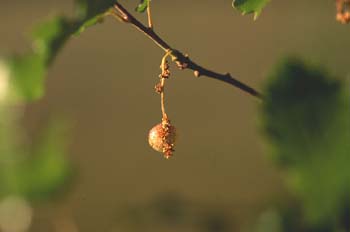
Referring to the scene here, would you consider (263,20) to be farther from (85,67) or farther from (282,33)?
(85,67)

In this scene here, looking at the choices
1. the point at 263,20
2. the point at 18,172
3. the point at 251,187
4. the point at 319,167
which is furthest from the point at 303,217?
the point at 263,20

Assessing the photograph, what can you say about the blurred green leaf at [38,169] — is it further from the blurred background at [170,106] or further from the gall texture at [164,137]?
the gall texture at [164,137]

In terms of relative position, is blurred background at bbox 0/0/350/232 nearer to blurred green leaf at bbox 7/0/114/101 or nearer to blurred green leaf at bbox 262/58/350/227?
blurred green leaf at bbox 262/58/350/227

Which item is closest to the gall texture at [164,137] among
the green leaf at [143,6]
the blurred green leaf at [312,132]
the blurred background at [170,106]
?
the green leaf at [143,6]

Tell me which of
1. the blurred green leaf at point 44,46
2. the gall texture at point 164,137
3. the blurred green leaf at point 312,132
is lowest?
the gall texture at point 164,137

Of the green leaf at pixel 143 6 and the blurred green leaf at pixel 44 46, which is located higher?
the green leaf at pixel 143 6

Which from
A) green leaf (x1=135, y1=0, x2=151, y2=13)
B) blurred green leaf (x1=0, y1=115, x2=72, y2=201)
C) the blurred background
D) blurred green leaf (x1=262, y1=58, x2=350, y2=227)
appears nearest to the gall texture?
green leaf (x1=135, y1=0, x2=151, y2=13)
